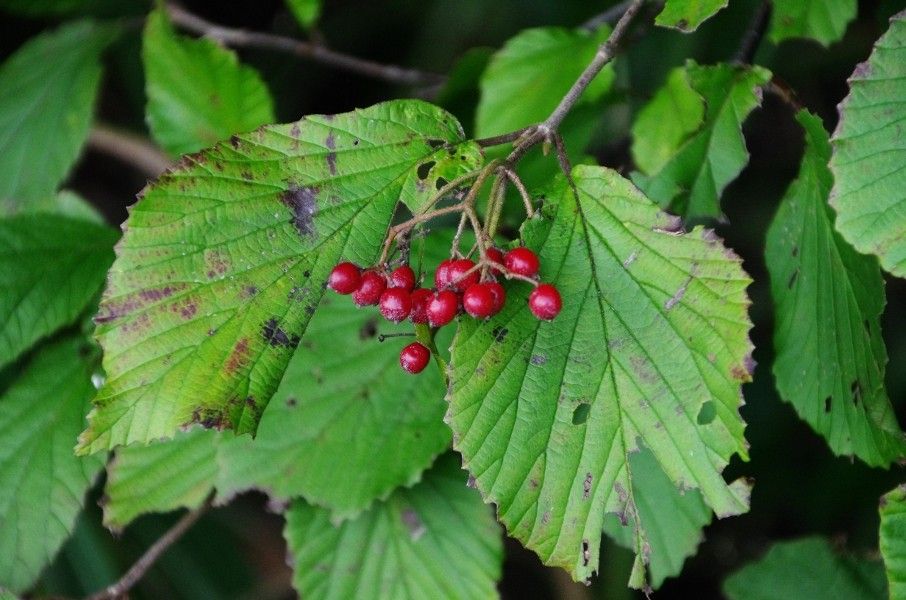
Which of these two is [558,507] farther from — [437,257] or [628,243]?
[437,257]

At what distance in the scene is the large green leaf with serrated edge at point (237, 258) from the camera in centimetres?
114

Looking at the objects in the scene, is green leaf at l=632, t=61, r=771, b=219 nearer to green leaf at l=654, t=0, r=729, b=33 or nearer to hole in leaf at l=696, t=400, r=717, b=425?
green leaf at l=654, t=0, r=729, b=33

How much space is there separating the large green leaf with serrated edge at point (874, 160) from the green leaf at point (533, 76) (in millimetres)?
670

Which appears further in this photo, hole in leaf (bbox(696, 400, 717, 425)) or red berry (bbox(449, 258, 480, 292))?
hole in leaf (bbox(696, 400, 717, 425))

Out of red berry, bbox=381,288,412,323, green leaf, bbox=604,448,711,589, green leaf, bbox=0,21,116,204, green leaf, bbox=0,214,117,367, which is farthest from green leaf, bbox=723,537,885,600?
green leaf, bbox=0,21,116,204

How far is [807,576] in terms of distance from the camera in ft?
5.60

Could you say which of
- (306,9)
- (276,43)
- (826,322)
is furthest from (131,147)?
(826,322)

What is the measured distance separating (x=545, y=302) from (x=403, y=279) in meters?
0.19

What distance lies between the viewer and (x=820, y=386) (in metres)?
1.35

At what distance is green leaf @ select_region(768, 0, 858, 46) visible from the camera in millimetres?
1476

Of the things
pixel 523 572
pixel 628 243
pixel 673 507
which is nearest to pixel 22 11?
pixel 628 243

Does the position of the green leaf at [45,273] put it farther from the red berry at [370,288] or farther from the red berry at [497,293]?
the red berry at [497,293]

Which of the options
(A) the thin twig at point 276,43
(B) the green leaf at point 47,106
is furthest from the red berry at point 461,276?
(B) the green leaf at point 47,106

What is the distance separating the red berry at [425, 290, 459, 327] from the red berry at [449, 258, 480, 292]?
2 centimetres
